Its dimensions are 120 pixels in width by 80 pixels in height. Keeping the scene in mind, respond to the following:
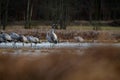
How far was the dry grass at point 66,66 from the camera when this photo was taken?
1.16 m

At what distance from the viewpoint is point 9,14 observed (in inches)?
1699

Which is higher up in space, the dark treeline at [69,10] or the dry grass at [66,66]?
the dark treeline at [69,10]

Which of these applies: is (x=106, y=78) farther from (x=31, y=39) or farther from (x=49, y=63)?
(x=31, y=39)

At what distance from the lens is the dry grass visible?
116 centimetres

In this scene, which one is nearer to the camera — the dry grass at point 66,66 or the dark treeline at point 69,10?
the dry grass at point 66,66

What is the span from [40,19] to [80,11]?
16.5 feet

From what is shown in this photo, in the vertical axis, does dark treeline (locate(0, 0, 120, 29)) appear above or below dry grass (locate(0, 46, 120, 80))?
above

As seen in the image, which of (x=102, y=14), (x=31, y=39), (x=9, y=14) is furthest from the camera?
(x=102, y=14)

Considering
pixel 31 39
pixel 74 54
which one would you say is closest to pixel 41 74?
pixel 74 54

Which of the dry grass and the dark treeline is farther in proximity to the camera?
the dark treeline

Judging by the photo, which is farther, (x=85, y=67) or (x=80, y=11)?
(x=80, y=11)

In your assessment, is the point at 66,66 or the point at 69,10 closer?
the point at 66,66

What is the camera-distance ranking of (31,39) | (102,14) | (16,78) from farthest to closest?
(102,14), (31,39), (16,78)

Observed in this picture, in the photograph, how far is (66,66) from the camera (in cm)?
120
